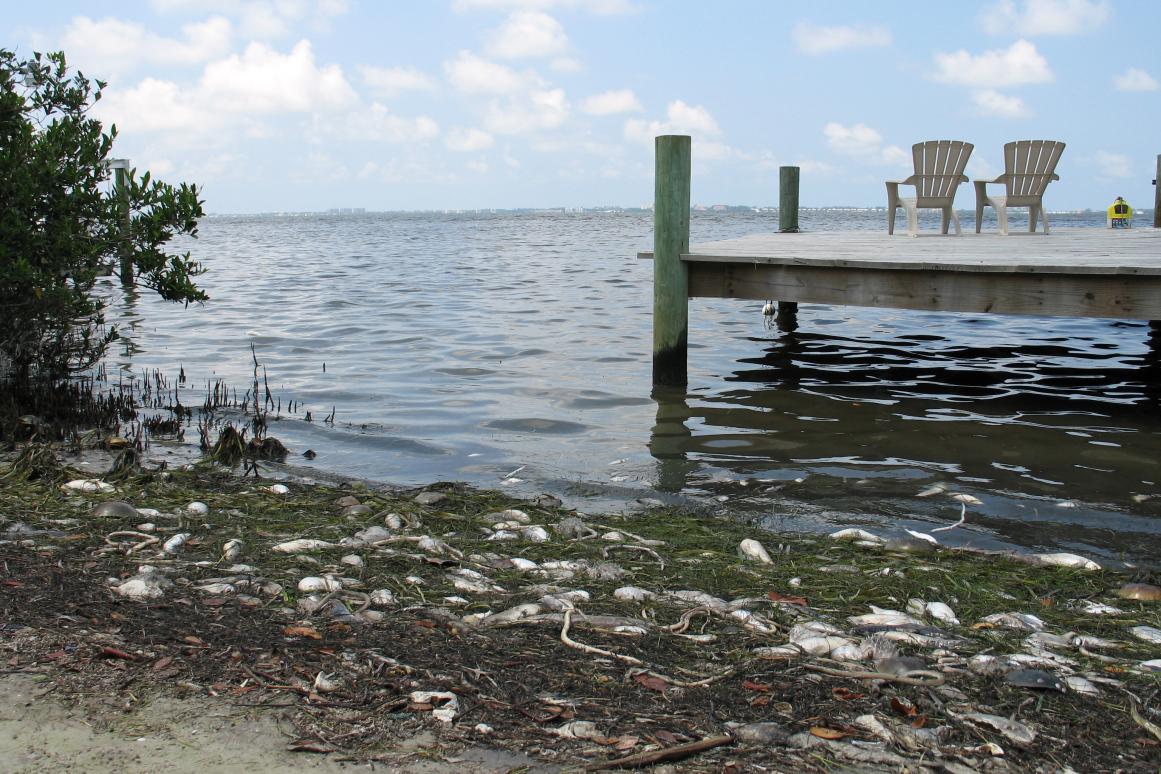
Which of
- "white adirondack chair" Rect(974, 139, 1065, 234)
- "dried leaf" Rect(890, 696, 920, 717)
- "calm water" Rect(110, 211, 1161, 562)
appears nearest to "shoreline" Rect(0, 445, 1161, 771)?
"dried leaf" Rect(890, 696, 920, 717)

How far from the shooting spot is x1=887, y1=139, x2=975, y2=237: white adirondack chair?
11055mm

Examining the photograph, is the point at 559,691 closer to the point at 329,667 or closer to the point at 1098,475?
the point at 329,667

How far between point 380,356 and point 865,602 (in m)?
8.05

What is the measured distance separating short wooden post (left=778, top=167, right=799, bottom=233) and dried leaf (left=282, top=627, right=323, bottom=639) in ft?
40.9

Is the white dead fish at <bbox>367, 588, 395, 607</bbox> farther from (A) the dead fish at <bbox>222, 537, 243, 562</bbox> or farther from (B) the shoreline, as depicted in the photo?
(A) the dead fish at <bbox>222, 537, 243, 562</bbox>

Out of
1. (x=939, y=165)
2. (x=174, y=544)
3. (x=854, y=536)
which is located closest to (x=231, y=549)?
(x=174, y=544)

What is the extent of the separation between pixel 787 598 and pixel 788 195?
11756 mm

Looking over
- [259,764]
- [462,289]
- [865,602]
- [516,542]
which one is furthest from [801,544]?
[462,289]

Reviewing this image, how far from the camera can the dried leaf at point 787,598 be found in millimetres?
3494

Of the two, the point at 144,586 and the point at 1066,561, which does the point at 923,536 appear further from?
the point at 144,586

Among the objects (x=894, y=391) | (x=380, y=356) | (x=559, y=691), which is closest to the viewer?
(x=559, y=691)

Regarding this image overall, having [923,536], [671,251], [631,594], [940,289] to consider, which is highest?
[671,251]

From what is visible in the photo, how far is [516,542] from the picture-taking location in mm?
4320

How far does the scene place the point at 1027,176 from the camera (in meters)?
11.7
